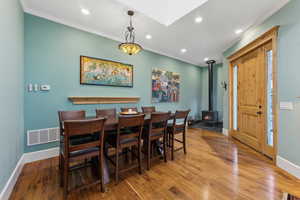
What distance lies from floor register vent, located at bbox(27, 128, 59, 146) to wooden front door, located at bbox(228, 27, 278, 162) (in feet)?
14.4

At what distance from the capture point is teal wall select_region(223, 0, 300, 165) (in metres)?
1.91

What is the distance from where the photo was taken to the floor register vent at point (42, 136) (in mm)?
2369

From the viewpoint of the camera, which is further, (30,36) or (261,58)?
(261,58)

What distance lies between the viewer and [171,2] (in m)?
2.41

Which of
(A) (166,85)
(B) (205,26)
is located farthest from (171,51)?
(B) (205,26)

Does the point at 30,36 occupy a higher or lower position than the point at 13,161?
higher

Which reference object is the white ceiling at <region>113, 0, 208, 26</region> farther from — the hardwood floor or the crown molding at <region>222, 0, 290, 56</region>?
the hardwood floor

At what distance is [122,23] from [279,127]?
3782 mm

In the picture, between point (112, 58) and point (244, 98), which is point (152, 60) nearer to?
point (112, 58)

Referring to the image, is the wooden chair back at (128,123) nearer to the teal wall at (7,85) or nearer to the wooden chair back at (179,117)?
the wooden chair back at (179,117)

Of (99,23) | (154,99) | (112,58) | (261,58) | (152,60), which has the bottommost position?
(154,99)

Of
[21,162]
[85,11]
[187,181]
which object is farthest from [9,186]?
[85,11]

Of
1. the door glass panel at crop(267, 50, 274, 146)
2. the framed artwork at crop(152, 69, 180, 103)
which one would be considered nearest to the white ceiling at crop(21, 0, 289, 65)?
the door glass panel at crop(267, 50, 274, 146)

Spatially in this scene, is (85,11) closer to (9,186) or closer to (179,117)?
(179,117)
